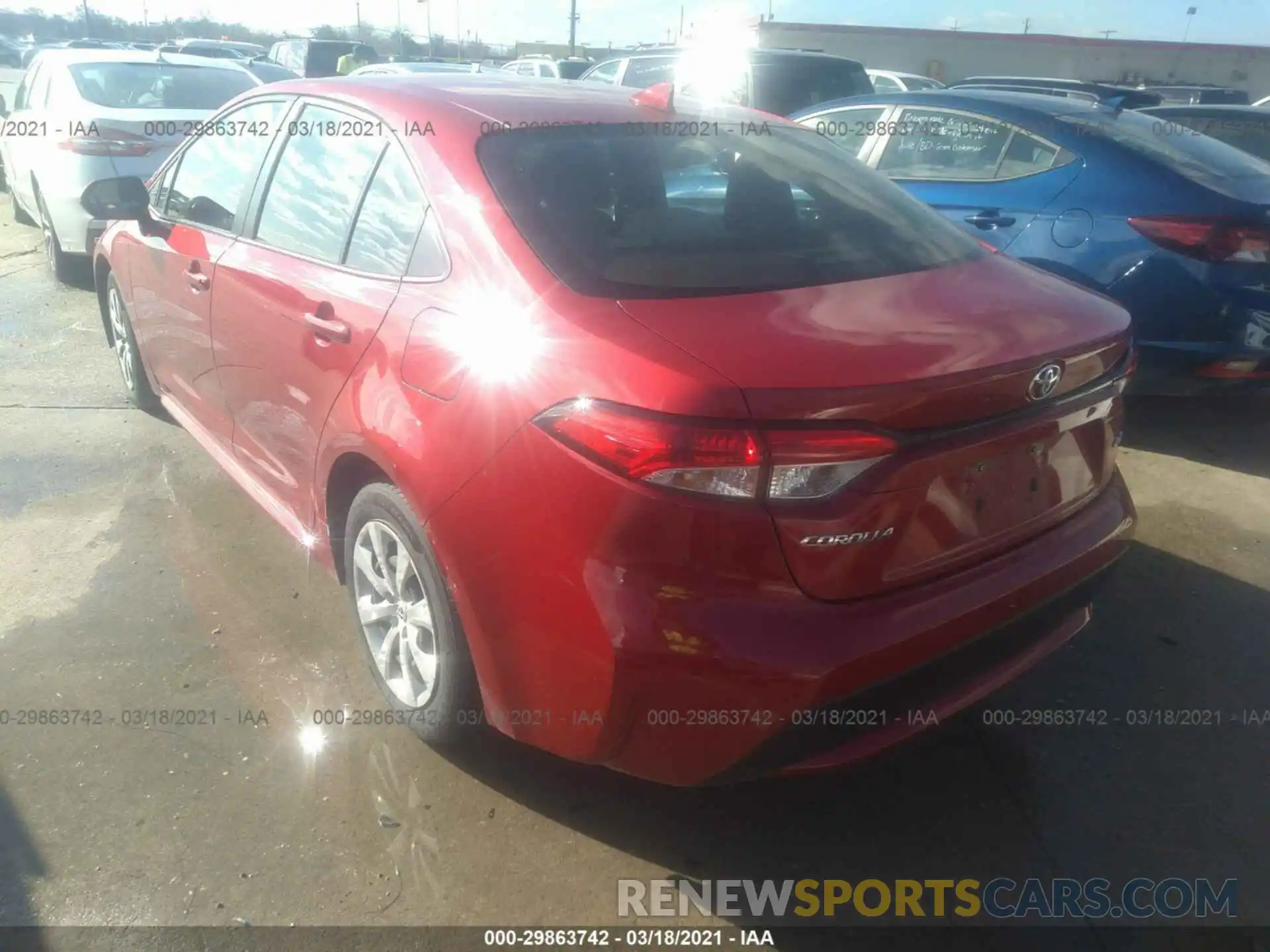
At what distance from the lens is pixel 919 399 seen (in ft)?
6.15

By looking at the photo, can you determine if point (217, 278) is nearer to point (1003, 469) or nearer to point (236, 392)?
point (236, 392)

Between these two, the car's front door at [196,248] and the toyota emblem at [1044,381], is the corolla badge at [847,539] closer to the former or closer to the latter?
the toyota emblem at [1044,381]

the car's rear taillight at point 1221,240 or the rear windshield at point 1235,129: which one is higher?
the rear windshield at point 1235,129

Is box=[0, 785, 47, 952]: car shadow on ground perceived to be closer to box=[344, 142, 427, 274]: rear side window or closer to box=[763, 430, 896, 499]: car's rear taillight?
box=[344, 142, 427, 274]: rear side window

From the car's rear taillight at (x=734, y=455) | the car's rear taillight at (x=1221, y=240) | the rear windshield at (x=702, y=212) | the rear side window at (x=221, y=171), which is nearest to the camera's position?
the car's rear taillight at (x=734, y=455)

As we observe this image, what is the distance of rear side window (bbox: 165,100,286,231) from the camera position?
3307 mm

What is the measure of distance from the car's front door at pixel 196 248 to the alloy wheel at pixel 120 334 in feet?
1.78

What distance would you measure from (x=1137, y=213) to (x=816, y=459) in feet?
11.0

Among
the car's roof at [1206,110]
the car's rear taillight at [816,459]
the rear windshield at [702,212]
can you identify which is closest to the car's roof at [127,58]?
the rear windshield at [702,212]

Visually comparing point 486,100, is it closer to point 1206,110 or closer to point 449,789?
point 449,789

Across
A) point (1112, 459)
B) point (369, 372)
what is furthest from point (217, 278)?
point (1112, 459)

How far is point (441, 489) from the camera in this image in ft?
7.18

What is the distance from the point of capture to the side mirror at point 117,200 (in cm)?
380

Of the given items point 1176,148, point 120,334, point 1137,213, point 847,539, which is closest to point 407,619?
point 847,539
